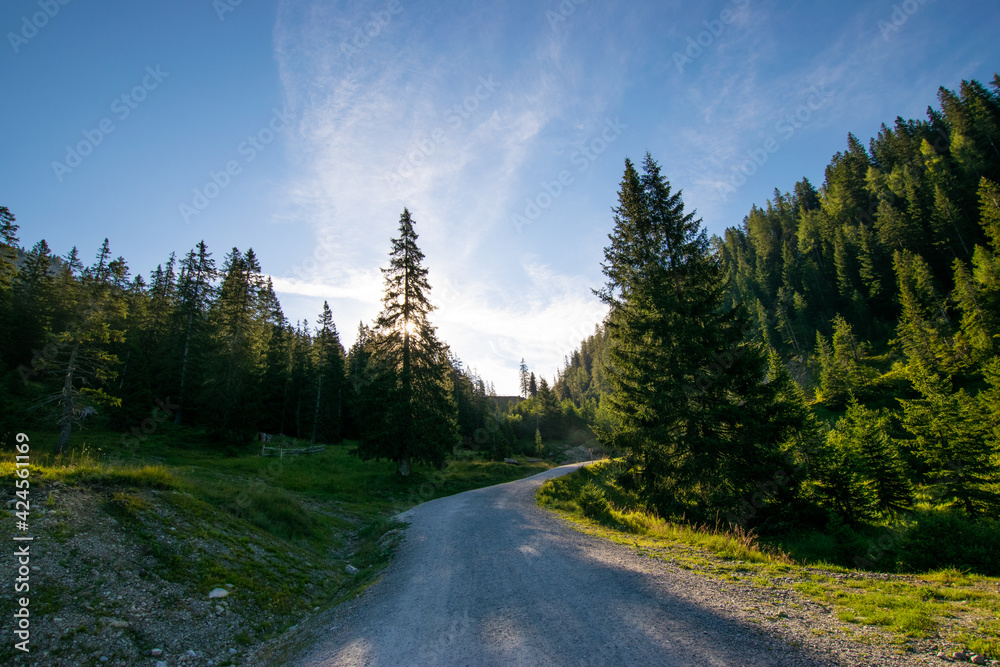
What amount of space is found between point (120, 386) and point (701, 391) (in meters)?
42.5

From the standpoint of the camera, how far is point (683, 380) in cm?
1408

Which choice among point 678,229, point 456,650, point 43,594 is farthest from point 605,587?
point 678,229

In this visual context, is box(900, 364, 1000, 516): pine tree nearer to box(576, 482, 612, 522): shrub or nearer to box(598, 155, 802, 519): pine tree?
box(598, 155, 802, 519): pine tree

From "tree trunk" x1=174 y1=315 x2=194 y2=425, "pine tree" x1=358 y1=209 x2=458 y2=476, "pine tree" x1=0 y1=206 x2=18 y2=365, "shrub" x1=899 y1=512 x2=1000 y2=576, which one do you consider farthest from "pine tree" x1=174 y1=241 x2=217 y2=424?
"shrub" x1=899 y1=512 x2=1000 y2=576

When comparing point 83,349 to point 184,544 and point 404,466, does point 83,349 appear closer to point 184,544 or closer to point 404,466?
point 404,466

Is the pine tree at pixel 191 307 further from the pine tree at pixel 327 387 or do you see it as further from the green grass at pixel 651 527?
the green grass at pixel 651 527

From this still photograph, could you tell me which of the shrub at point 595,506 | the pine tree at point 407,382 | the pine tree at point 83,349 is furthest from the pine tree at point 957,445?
the pine tree at point 83,349

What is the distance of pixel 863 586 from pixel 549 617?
534 centimetres

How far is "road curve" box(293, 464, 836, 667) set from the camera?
4.55 meters

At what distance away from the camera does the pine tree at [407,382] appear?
24750 millimetres

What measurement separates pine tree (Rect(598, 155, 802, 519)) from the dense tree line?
47.9 ft

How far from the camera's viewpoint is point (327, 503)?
1814cm

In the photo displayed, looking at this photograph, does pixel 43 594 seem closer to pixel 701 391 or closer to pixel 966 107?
pixel 701 391

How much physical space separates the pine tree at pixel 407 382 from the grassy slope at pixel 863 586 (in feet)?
49.7
